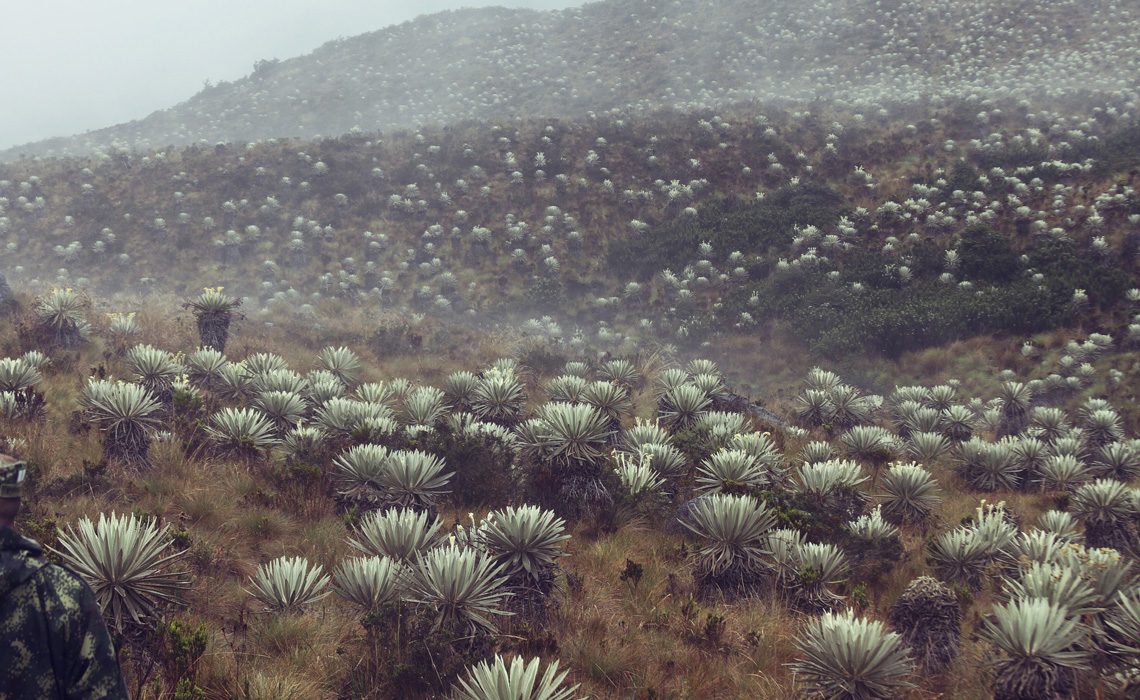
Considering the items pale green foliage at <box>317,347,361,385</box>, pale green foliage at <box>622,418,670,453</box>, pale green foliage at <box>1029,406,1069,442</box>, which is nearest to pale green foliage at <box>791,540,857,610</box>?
pale green foliage at <box>622,418,670,453</box>

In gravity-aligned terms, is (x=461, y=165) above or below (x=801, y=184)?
above

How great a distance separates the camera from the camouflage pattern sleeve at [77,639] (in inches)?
73.2

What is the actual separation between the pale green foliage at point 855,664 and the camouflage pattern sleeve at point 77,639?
11.0ft

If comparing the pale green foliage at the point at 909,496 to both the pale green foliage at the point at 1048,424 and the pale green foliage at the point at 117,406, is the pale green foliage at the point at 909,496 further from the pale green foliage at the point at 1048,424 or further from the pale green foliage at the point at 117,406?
the pale green foliage at the point at 117,406

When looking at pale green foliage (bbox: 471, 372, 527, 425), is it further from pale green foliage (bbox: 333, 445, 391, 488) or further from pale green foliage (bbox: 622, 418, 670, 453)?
pale green foliage (bbox: 333, 445, 391, 488)

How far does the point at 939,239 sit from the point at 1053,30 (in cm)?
3224

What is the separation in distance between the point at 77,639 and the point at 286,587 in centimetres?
244

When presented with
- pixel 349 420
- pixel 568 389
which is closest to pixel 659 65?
pixel 568 389

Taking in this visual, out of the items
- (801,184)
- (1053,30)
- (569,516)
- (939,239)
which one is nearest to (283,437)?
(569,516)

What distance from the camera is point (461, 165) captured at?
28.5 metres

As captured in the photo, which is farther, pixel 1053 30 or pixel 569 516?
pixel 1053 30

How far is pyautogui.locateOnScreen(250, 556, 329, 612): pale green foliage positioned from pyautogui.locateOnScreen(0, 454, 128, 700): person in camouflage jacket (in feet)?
7.43

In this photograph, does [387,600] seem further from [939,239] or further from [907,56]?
[907,56]

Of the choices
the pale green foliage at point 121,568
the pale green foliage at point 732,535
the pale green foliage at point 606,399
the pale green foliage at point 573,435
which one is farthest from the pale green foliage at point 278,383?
the pale green foliage at point 732,535
